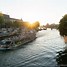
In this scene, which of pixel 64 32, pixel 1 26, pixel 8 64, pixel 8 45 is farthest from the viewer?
pixel 1 26

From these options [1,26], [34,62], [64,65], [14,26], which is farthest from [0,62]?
[14,26]

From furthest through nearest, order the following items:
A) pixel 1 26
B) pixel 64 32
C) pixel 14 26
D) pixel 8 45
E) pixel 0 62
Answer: pixel 14 26 < pixel 1 26 < pixel 8 45 < pixel 64 32 < pixel 0 62

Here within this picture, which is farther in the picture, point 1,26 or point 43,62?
point 1,26

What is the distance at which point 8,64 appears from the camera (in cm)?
4584

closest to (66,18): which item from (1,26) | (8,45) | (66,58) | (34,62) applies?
(66,58)

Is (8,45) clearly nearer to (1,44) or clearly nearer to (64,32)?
(1,44)

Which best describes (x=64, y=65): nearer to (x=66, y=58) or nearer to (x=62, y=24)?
(x=66, y=58)

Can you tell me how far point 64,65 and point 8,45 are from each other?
30039 millimetres

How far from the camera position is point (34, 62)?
46.9 m

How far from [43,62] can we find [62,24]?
11.1m

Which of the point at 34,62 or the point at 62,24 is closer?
the point at 34,62

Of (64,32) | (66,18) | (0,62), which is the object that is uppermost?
(66,18)

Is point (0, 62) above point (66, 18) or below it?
below

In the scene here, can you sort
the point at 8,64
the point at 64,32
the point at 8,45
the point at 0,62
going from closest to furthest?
the point at 8,64
the point at 0,62
the point at 64,32
the point at 8,45
